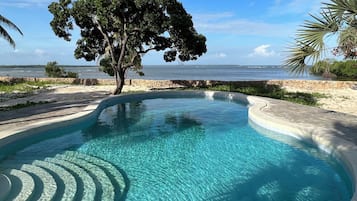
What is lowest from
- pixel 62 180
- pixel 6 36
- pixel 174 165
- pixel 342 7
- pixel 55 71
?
pixel 174 165

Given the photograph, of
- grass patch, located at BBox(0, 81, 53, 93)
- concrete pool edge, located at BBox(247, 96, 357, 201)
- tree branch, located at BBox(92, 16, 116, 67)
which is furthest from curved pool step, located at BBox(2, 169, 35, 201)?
grass patch, located at BBox(0, 81, 53, 93)

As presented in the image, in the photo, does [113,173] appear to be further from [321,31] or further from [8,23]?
[8,23]

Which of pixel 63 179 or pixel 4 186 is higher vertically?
pixel 4 186

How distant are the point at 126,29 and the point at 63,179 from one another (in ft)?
42.0

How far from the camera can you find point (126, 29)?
17.7 meters

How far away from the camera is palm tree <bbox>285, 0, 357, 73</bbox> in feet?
20.0

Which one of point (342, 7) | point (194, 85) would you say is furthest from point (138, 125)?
point (194, 85)

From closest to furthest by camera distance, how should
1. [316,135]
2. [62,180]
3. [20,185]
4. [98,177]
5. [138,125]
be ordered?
[20,185]
[62,180]
[98,177]
[316,135]
[138,125]

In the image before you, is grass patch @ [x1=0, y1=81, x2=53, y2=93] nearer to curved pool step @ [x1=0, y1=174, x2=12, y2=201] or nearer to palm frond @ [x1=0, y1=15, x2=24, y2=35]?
palm frond @ [x1=0, y1=15, x2=24, y2=35]

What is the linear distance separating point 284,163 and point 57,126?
22.6 feet

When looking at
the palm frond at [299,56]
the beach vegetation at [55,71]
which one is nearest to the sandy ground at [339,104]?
the palm frond at [299,56]

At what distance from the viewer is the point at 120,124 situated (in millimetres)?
11961

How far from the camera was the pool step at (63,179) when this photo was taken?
18.0 feet

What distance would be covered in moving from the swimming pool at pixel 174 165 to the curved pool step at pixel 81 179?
18 mm
